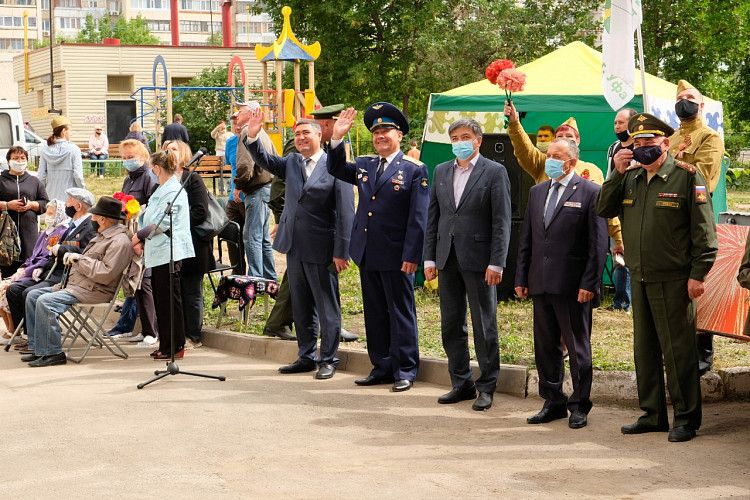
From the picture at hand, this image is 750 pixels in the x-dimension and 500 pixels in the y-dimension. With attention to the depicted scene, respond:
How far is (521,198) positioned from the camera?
1295 cm

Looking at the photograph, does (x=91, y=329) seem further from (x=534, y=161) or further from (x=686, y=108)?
(x=686, y=108)

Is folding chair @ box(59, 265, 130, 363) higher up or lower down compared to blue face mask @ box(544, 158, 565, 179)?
lower down

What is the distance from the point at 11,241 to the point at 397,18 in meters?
25.1

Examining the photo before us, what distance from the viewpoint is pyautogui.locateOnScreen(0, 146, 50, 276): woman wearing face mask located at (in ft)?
45.5

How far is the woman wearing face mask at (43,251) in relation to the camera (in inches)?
476

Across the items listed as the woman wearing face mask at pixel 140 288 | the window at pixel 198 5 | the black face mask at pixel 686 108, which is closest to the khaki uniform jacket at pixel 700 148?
A: the black face mask at pixel 686 108

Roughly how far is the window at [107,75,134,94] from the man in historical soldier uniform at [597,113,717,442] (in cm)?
5038

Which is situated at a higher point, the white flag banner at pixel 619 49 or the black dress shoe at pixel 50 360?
the white flag banner at pixel 619 49

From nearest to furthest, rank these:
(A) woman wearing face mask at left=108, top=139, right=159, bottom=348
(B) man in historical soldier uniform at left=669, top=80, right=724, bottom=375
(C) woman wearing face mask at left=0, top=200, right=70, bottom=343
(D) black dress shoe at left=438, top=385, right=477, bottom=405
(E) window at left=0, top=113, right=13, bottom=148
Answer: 1. (D) black dress shoe at left=438, top=385, right=477, bottom=405
2. (B) man in historical soldier uniform at left=669, top=80, right=724, bottom=375
3. (A) woman wearing face mask at left=108, top=139, right=159, bottom=348
4. (C) woman wearing face mask at left=0, top=200, right=70, bottom=343
5. (E) window at left=0, top=113, right=13, bottom=148

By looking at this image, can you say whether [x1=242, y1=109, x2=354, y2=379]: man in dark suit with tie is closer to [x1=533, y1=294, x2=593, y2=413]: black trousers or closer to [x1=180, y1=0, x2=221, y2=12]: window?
[x1=533, y1=294, x2=593, y2=413]: black trousers

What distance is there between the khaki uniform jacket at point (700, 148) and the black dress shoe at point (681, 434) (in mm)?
2573

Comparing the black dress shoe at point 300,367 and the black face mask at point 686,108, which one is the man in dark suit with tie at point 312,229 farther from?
the black face mask at point 686,108

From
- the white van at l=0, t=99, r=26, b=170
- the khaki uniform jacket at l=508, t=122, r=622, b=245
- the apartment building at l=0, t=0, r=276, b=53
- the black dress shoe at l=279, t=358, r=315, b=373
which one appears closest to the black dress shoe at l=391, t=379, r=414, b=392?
the black dress shoe at l=279, t=358, r=315, b=373

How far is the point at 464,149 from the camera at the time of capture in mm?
8680
